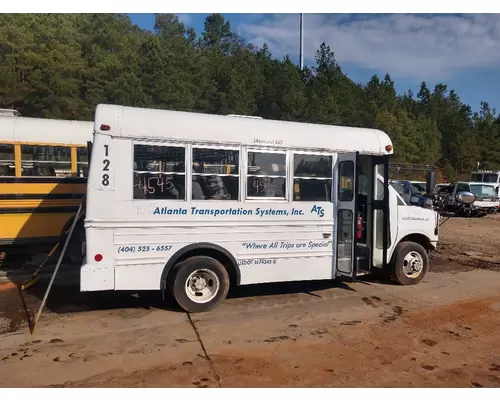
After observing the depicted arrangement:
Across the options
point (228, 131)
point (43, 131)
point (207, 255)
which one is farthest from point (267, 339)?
point (43, 131)

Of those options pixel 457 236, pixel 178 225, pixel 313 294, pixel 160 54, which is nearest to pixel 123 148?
pixel 178 225

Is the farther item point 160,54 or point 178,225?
point 160,54

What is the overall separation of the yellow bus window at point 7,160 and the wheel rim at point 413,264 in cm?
774

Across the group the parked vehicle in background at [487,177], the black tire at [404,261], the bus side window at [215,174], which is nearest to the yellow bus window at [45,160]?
the bus side window at [215,174]

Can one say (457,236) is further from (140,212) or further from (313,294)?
(140,212)

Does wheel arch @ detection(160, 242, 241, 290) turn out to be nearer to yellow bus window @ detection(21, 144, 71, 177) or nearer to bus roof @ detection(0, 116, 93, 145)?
yellow bus window @ detection(21, 144, 71, 177)

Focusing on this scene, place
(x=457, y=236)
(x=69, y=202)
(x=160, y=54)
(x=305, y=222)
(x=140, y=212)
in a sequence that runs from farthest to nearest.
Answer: (x=160, y=54) < (x=457, y=236) < (x=69, y=202) < (x=305, y=222) < (x=140, y=212)

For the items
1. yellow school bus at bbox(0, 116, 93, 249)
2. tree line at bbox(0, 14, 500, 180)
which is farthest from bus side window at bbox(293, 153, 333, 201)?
tree line at bbox(0, 14, 500, 180)

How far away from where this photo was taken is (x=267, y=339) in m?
5.48

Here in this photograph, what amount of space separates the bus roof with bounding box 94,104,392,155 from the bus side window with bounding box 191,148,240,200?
0.58ft

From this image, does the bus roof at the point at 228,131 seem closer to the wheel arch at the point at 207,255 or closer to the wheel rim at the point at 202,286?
the wheel arch at the point at 207,255

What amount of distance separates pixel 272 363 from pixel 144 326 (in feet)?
6.29

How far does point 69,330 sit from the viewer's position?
571cm

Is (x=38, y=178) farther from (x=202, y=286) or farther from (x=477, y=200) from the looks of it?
(x=477, y=200)
